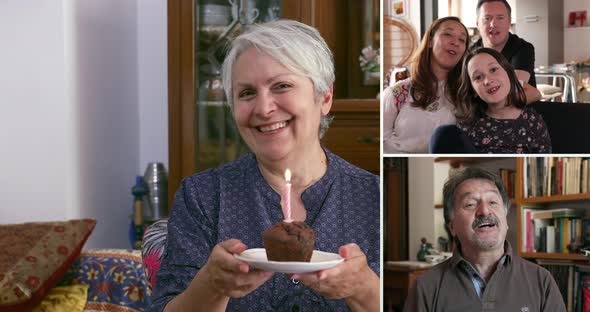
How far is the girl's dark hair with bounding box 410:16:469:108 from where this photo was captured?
1.17 meters

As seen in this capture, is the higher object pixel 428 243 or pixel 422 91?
pixel 422 91

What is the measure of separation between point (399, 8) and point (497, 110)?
0.64 feet

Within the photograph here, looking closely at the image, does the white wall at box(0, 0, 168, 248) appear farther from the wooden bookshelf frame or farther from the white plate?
the wooden bookshelf frame

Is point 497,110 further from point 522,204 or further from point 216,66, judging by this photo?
point 216,66

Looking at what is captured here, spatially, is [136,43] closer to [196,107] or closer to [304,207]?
[196,107]

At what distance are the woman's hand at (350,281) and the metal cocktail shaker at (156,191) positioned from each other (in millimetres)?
2115

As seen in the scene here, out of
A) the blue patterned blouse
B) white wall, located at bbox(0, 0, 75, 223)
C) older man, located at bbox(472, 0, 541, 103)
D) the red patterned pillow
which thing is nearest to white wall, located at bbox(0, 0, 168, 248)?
white wall, located at bbox(0, 0, 75, 223)

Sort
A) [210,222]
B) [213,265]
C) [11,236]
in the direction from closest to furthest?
[213,265] < [210,222] < [11,236]

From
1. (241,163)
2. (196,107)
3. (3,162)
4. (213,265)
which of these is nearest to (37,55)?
(3,162)

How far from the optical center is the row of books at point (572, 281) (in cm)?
113

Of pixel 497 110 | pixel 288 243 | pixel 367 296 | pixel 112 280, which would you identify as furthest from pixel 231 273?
pixel 112 280

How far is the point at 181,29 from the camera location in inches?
126

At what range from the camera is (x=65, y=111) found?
3078 mm

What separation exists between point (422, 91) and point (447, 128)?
0.06 metres
